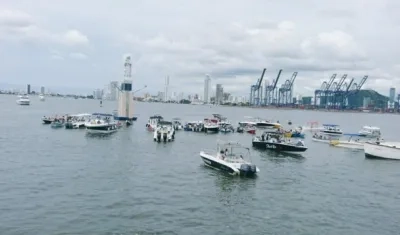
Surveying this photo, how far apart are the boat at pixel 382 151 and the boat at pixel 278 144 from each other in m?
9.09

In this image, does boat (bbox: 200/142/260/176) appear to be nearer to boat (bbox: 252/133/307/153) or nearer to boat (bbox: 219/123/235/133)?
boat (bbox: 252/133/307/153)

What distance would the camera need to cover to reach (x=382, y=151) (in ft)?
186

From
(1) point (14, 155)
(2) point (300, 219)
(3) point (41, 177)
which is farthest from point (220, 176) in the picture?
(1) point (14, 155)

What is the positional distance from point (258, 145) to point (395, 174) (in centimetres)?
2104

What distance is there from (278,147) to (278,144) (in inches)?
23.5

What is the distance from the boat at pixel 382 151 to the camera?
184 feet

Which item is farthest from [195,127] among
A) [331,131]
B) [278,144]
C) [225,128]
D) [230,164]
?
[230,164]

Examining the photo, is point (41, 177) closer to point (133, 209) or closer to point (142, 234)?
point (133, 209)

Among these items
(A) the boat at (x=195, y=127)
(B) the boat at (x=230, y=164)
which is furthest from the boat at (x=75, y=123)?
(B) the boat at (x=230, y=164)

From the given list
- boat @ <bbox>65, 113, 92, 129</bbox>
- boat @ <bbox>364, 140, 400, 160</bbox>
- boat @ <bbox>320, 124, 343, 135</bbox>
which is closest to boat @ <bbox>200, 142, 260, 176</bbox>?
boat @ <bbox>364, 140, 400, 160</bbox>

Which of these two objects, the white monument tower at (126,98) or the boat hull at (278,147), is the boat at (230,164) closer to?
the boat hull at (278,147)

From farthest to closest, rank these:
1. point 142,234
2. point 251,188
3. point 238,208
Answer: point 251,188 < point 238,208 < point 142,234

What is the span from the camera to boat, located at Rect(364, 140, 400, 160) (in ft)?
184

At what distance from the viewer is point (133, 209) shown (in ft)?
89.6
